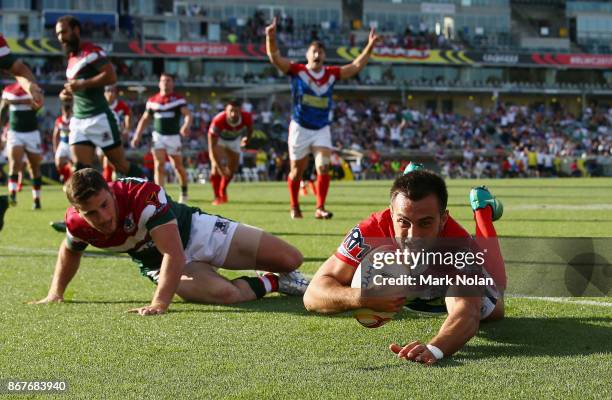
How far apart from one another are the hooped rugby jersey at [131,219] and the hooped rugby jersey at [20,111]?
39.5ft

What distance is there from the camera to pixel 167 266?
5.91 metres

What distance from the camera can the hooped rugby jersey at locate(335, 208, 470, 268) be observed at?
4727mm

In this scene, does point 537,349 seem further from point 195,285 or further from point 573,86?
point 573,86

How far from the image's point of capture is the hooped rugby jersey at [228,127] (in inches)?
731

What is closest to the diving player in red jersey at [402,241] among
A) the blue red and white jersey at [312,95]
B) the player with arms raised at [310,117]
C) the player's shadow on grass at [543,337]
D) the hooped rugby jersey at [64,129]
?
the player's shadow on grass at [543,337]

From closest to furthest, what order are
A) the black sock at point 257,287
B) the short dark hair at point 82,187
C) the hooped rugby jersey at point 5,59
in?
the short dark hair at point 82,187 < the black sock at point 257,287 < the hooped rugby jersey at point 5,59

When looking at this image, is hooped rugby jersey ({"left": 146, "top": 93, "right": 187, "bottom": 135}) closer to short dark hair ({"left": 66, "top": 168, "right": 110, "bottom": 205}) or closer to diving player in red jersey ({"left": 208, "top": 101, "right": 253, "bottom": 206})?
diving player in red jersey ({"left": 208, "top": 101, "right": 253, "bottom": 206})

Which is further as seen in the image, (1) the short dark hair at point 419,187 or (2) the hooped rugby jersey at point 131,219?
(2) the hooped rugby jersey at point 131,219

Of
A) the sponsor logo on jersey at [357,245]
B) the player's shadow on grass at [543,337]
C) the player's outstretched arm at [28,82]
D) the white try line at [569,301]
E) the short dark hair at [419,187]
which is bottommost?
the white try line at [569,301]

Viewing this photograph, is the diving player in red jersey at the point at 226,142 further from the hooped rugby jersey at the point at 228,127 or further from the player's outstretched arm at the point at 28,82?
the player's outstretched arm at the point at 28,82

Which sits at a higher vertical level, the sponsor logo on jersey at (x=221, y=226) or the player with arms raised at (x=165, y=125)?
the sponsor logo on jersey at (x=221, y=226)

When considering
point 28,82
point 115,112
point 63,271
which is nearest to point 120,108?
point 115,112

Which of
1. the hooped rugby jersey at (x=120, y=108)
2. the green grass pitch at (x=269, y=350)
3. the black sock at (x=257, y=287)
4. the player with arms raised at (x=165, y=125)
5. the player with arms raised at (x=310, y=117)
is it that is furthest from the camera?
the hooped rugby jersey at (x=120, y=108)

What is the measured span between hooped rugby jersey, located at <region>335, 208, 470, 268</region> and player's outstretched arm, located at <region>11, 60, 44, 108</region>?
3.96 metres
